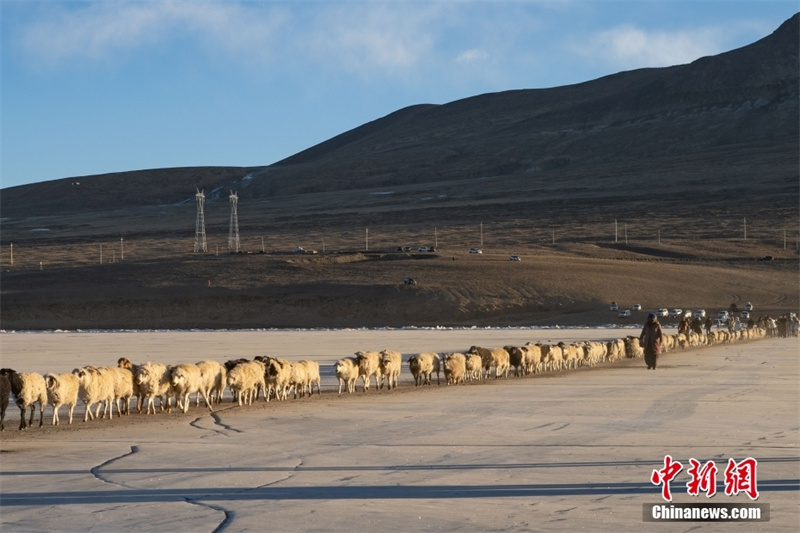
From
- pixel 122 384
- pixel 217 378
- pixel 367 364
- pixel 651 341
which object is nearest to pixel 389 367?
pixel 367 364

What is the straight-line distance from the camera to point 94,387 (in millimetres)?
17328

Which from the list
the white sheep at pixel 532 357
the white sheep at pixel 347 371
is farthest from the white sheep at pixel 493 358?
the white sheep at pixel 347 371

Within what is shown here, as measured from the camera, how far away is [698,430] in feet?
48.0

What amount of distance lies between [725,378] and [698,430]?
10.6 metres

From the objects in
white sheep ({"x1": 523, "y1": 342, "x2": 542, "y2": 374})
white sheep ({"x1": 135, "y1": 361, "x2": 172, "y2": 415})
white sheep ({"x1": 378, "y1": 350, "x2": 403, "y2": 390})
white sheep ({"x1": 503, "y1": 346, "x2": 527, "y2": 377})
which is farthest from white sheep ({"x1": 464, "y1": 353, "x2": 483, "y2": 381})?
white sheep ({"x1": 135, "y1": 361, "x2": 172, "y2": 415})

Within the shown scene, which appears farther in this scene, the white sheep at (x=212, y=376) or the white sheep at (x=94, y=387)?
the white sheep at (x=212, y=376)

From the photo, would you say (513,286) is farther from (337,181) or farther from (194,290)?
(337,181)

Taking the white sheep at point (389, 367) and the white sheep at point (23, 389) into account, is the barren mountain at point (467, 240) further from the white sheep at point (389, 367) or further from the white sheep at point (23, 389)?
the white sheep at point (23, 389)

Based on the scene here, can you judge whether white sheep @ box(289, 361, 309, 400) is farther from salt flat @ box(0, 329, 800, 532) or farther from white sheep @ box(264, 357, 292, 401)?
salt flat @ box(0, 329, 800, 532)

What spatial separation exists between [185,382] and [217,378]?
4.28 ft

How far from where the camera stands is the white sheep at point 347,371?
21.7m

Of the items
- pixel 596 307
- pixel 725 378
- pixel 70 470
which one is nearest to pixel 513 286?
pixel 596 307

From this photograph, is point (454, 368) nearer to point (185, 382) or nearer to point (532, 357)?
point (532, 357)

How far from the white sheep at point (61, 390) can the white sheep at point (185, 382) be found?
1562 mm
